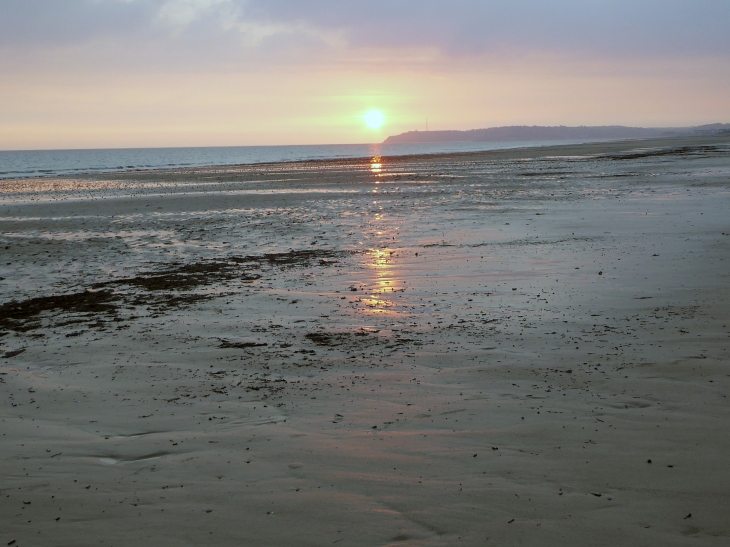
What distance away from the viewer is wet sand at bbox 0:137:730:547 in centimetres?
359

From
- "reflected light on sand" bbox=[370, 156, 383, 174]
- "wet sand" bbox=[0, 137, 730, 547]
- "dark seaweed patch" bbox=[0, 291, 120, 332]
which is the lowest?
"wet sand" bbox=[0, 137, 730, 547]

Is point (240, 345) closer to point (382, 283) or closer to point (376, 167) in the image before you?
point (382, 283)

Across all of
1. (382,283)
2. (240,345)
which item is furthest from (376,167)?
(240,345)

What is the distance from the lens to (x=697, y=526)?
3.38 meters

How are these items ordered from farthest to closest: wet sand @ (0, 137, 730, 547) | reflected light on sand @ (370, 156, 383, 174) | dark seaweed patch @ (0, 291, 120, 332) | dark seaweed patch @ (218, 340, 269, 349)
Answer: reflected light on sand @ (370, 156, 383, 174), dark seaweed patch @ (0, 291, 120, 332), dark seaweed patch @ (218, 340, 269, 349), wet sand @ (0, 137, 730, 547)

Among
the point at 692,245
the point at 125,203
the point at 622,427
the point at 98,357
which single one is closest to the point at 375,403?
the point at 622,427

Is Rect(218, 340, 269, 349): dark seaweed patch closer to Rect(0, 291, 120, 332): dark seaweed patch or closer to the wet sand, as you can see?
the wet sand

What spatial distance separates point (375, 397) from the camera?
209 inches

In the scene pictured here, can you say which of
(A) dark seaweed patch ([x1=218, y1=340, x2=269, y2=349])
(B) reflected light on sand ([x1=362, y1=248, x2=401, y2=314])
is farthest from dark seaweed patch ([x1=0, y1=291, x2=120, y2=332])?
(B) reflected light on sand ([x1=362, y1=248, x2=401, y2=314])

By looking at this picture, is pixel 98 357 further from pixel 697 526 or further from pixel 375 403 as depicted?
pixel 697 526

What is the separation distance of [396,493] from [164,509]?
54.2 inches

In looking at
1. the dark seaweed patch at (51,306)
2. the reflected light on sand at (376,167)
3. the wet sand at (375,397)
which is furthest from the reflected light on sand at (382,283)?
the reflected light on sand at (376,167)

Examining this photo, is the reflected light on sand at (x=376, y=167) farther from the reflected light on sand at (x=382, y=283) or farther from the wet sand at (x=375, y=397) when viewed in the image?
the wet sand at (x=375, y=397)

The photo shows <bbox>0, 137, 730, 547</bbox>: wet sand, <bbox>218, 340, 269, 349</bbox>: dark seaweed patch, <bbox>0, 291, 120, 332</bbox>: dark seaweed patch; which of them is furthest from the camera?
<bbox>0, 291, 120, 332</bbox>: dark seaweed patch
